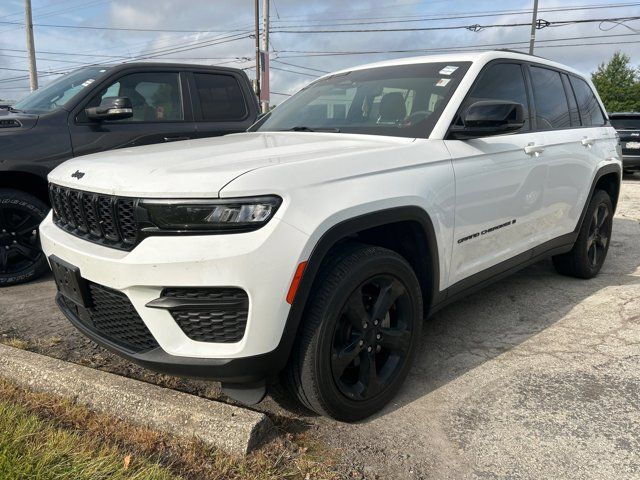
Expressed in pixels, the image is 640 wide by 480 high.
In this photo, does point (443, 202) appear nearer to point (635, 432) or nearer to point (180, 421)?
point (635, 432)

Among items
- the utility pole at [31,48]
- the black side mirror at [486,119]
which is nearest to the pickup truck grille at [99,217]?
the black side mirror at [486,119]

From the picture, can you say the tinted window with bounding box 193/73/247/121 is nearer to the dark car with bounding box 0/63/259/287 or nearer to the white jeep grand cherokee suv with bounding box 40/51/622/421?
the dark car with bounding box 0/63/259/287

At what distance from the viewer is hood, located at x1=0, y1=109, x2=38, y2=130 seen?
4.21 meters

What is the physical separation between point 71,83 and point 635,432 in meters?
5.05

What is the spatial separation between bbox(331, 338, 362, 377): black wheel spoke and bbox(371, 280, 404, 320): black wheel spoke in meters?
0.16

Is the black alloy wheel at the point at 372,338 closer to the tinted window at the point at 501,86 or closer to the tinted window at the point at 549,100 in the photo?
the tinted window at the point at 501,86

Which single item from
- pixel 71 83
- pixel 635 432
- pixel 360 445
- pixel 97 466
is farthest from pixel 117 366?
pixel 71 83

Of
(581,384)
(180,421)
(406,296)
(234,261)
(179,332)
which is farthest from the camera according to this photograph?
(581,384)

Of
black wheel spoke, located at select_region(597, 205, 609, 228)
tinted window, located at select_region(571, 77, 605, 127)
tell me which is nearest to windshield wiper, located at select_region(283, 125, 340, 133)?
tinted window, located at select_region(571, 77, 605, 127)

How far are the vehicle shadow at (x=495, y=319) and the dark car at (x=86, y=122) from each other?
2996mm

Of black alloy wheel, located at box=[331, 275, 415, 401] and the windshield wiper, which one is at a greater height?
the windshield wiper

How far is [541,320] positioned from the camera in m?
3.87

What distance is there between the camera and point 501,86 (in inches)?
139

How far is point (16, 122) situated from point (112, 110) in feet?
2.47
